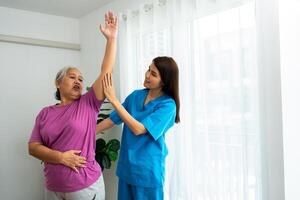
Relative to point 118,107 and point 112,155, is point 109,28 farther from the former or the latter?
point 112,155

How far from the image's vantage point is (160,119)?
5.36ft

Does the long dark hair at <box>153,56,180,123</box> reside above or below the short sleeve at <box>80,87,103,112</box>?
above

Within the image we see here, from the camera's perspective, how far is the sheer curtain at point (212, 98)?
164 cm

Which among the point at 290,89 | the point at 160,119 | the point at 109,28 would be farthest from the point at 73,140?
the point at 290,89

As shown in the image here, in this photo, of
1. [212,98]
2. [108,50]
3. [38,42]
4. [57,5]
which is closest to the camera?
[108,50]

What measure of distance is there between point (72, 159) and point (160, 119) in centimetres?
54

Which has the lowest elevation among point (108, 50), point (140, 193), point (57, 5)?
point (140, 193)

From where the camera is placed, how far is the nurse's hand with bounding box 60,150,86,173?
5.10 ft

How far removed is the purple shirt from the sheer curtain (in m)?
0.64

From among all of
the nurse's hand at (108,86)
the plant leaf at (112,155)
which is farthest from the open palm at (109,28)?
the plant leaf at (112,155)

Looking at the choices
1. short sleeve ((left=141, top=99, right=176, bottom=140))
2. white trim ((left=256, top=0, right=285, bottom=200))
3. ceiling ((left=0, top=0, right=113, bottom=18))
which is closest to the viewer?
white trim ((left=256, top=0, right=285, bottom=200))

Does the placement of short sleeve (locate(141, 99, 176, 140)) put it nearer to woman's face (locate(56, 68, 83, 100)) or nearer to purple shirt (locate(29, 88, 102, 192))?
purple shirt (locate(29, 88, 102, 192))

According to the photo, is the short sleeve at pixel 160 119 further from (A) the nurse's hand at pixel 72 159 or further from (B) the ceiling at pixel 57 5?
(B) the ceiling at pixel 57 5

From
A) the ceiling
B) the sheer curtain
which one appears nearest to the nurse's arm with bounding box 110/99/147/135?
the sheer curtain
